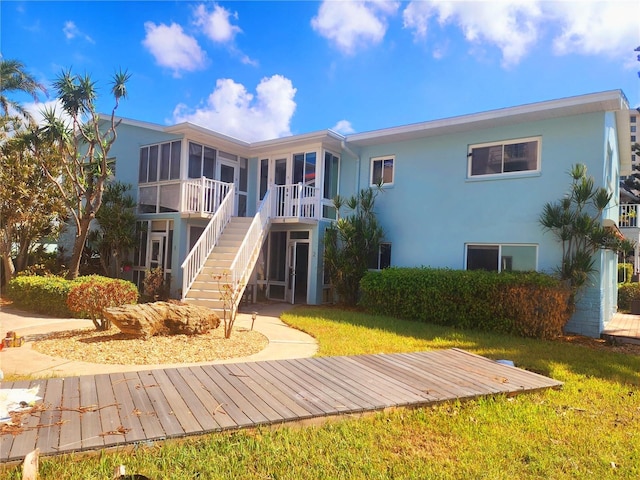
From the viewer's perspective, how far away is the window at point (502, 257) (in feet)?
35.7

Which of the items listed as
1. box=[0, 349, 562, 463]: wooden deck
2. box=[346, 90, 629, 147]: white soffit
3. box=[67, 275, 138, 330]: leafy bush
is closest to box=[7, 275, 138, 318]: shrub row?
box=[67, 275, 138, 330]: leafy bush

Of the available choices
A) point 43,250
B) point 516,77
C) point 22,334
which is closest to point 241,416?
point 22,334

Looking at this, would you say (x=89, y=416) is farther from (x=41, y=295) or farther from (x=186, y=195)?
(x=186, y=195)

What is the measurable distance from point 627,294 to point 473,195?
9.03 m

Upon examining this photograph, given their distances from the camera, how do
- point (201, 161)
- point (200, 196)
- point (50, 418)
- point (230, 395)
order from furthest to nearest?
point (201, 161) < point (200, 196) < point (230, 395) < point (50, 418)

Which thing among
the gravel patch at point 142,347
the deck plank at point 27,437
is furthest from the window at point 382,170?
the deck plank at point 27,437

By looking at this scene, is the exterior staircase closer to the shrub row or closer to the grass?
the shrub row

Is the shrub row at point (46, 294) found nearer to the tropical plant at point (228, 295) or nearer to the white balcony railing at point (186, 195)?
the tropical plant at point (228, 295)

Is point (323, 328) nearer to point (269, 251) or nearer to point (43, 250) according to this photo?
point (269, 251)

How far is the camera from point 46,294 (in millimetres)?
10438

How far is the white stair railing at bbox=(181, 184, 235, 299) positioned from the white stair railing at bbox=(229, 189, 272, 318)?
1.16 m

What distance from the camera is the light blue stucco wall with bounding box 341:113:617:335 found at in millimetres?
10352

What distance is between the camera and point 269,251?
15477 mm

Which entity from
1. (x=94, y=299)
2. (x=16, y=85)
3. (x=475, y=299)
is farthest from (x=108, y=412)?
(x=16, y=85)
